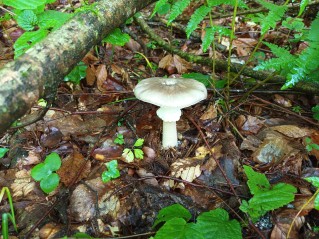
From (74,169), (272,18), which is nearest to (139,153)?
Answer: (74,169)

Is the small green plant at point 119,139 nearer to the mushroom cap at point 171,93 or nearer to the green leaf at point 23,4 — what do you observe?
the mushroom cap at point 171,93

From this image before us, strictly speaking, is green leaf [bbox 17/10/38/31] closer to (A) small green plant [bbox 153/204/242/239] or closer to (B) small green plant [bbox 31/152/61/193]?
(B) small green plant [bbox 31/152/61/193]

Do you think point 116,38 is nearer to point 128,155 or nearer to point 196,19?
point 196,19

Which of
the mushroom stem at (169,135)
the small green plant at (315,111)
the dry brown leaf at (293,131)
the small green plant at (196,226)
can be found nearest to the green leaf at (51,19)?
the mushroom stem at (169,135)

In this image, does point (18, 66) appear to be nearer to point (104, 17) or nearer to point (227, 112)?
point (104, 17)

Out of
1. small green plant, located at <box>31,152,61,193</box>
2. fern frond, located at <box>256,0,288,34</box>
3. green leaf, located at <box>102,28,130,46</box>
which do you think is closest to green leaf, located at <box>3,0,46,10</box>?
green leaf, located at <box>102,28,130,46</box>
